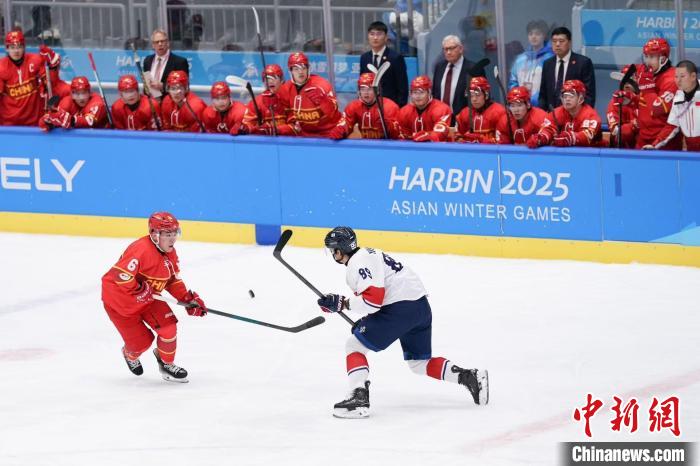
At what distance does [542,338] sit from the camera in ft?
32.4

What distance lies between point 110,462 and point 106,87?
310 inches

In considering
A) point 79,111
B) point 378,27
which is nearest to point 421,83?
point 378,27

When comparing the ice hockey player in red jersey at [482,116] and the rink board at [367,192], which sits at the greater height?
the ice hockey player in red jersey at [482,116]

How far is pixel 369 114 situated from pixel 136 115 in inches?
89.7

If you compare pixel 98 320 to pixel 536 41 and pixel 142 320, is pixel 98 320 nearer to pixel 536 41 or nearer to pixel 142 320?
pixel 142 320

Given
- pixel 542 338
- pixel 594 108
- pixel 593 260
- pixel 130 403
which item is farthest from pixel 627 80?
pixel 130 403

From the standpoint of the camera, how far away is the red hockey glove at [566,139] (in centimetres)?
1177

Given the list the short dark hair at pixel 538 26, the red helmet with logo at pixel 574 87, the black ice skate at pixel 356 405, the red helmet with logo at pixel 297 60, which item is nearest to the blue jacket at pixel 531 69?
the short dark hair at pixel 538 26

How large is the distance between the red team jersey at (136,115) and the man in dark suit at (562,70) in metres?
3.55

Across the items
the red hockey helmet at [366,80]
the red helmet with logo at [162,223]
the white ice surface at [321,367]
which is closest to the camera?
the white ice surface at [321,367]

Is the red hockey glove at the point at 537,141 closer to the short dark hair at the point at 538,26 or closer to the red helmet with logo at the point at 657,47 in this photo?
the red helmet with logo at the point at 657,47

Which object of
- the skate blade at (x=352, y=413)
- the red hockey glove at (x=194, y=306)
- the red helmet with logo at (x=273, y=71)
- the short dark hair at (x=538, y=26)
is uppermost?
the short dark hair at (x=538, y=26)

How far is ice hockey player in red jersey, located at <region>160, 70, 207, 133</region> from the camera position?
1322 cm

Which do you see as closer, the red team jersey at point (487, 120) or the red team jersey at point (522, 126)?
the red team jersey at point (522, 126)
